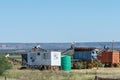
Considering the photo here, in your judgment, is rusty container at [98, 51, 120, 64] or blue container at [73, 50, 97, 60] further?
rusty container at [98, 51, 120, 64]

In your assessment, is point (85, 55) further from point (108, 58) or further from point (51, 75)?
point (51, 75)

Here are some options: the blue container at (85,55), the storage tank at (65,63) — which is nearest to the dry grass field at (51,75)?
the storage tank at (65,63)

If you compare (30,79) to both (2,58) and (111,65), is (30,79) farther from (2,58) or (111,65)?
(111,65)

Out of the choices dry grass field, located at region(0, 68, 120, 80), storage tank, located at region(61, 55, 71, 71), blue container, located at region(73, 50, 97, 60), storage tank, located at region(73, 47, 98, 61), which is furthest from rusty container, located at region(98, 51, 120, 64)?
dry grass field, located at region(0, 68, 120, 80)

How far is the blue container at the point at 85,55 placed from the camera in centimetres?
7088

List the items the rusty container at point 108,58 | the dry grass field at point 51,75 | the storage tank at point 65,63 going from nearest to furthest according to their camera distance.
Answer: the dry grass field at point 51,75
the storage tank at point 65,63
the rusty container at point 108,58

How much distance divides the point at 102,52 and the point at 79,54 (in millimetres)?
3259

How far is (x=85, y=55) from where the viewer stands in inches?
2813

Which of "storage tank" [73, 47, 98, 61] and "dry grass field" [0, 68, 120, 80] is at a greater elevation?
"storage tank" [73, 47, 98, 61]

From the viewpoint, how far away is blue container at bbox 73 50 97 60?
70.9 m

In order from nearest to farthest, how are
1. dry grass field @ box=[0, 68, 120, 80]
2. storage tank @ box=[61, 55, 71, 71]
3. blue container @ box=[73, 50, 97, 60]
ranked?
dry grass field @ box=[0, 68, 120, 80]
storage tank @ box=[61, 55, 71, 71]
blue container @ box=[73, 50, 97, 60]

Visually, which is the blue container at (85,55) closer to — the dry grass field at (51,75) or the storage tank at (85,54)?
the storage tank at (85,54)

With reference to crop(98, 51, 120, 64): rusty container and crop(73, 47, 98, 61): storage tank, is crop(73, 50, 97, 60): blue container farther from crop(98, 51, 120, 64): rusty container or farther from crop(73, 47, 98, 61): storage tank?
crop(98, 51, 120, 64): rusty container

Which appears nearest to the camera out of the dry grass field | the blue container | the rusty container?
the dry grass field
